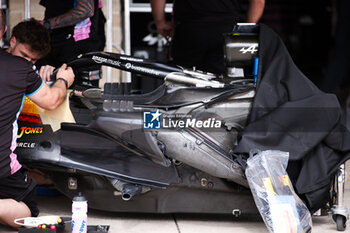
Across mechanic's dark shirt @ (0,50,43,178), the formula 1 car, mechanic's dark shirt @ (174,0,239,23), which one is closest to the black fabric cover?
the formula 1 car

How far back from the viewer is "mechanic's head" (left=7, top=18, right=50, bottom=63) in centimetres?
401

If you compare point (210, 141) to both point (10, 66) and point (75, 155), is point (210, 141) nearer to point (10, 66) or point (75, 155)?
point (75, 155)

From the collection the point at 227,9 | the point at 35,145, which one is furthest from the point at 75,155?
the point at 227,9

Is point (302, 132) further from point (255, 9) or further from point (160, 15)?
point (160, 15)

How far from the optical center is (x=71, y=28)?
4.71 m

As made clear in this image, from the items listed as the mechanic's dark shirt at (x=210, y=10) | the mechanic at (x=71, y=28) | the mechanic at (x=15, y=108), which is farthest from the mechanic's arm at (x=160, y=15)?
the mechanic at (x=15, y=108)

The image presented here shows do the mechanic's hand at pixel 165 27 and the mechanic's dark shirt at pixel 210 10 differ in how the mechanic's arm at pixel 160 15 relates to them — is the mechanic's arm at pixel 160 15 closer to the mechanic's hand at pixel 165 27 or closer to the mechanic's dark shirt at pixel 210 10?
the mechanic's hand at pixel 165 27

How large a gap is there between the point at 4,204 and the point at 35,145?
1.55 ft

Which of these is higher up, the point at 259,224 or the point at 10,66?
the point at 10,66

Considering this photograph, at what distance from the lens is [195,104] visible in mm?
3789

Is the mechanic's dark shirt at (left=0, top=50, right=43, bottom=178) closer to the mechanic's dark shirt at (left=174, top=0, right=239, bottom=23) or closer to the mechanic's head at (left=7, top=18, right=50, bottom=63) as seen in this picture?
the mechanic's head at (left=7, top=18, right=50, bottom=63)


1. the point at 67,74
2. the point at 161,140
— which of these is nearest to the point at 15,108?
the point at 67,74

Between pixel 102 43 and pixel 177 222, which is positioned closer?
pixel 177 222

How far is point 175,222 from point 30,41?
1.48 metres
